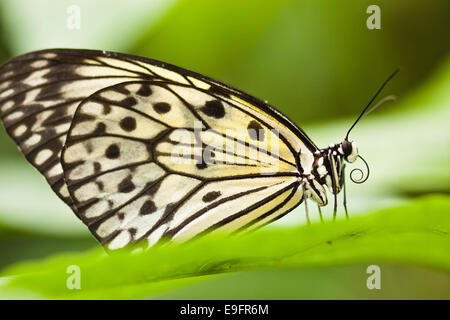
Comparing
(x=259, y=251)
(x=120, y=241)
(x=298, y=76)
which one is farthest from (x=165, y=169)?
(x=298, y=76)

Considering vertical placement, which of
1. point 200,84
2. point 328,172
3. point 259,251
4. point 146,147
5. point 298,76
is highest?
point 298,76

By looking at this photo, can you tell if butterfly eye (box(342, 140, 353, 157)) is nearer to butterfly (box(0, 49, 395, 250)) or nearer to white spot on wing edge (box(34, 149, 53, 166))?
butterfly (box(0, 49, 395, 250))

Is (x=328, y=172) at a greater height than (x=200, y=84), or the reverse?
(x=200, y=84)

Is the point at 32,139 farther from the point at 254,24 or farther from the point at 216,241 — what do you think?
the point at 254,24

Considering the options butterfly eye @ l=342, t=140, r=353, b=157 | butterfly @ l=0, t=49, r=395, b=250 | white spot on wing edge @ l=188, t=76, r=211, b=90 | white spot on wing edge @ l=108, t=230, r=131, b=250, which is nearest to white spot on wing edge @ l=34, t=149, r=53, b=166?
butterfly @ l=0, t=49, r=395, b=250

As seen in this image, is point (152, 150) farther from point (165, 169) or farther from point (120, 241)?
point (120, 241)

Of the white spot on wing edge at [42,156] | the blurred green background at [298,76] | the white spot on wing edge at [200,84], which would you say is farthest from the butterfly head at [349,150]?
the white spot on wing edge at [42,156]

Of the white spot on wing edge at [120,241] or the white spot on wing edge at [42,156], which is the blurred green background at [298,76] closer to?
the white spot on wing edge at [120,241]

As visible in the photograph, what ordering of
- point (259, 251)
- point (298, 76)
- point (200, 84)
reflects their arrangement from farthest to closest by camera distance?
1. point (298, 76)
2. point (200, 84)
3. point (259, 251)
